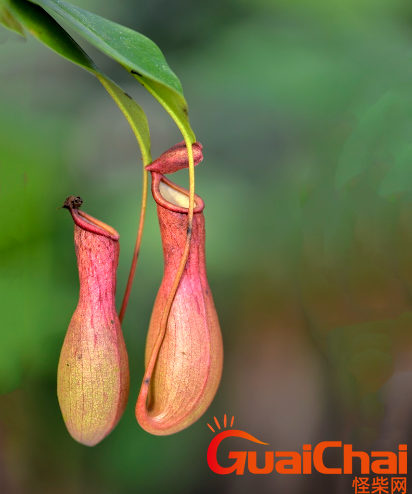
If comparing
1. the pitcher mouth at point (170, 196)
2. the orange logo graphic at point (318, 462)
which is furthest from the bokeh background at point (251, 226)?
the pitcher mouth at point (170, 196)

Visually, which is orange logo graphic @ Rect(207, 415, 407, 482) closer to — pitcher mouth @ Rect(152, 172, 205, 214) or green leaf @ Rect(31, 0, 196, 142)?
pitcher mouth @ Rect(152, 172, 205, 214)

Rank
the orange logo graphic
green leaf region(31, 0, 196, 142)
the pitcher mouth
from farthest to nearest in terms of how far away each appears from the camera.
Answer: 1. the orange logo graphic
2. the pitcher mouth
3. green leaf region(31, 0, 196, 142)

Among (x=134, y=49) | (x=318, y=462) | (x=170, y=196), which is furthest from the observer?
(x=318, y=462)

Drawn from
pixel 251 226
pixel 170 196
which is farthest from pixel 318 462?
pixel 170 196

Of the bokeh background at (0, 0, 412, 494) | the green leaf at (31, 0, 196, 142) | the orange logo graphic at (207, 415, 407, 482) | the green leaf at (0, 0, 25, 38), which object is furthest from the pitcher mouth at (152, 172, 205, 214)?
the orange logo graphic at (207, 415, 407, 482)

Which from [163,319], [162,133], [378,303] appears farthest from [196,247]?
[378,303]

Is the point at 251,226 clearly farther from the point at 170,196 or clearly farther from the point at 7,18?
the point at 7,18

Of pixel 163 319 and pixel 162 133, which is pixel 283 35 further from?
pixel 163 319
